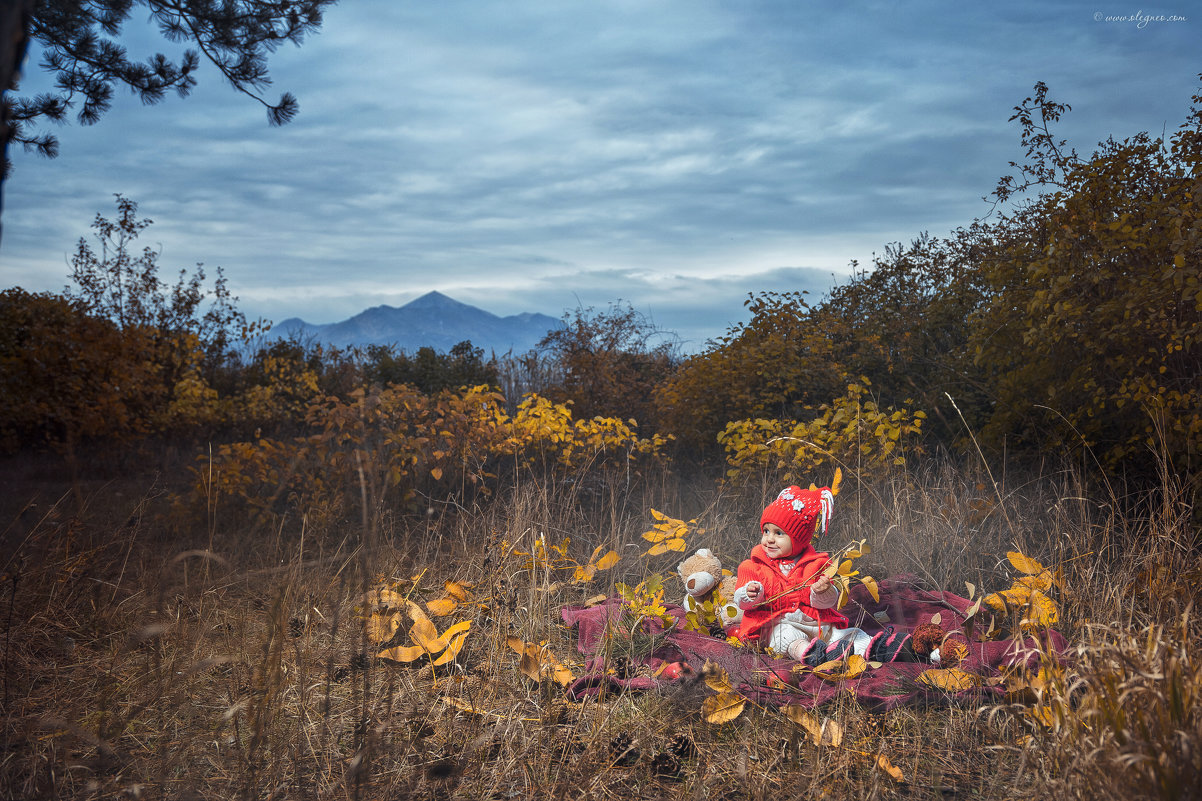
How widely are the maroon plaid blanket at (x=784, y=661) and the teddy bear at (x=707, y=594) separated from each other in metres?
0.08

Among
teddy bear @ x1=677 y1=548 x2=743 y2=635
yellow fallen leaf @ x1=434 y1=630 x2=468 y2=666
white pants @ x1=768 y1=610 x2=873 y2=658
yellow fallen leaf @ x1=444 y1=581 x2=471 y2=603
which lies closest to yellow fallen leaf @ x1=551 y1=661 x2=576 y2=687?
yellow fallen leaf @ x1=434 y1=630 x2=468 y2=666

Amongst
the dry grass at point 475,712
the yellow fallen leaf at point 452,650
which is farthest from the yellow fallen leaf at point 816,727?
the yellow fallen leaf at point 452,650

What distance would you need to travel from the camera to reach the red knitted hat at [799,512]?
10.7 feet

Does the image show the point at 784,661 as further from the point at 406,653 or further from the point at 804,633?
the point at 406,653

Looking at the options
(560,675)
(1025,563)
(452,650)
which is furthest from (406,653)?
(1025,563)

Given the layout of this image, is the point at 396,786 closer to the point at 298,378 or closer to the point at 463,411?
the point at 463,411

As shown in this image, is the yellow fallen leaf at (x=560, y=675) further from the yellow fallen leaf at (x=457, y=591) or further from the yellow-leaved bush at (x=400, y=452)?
the yellow-leaved bush at (x=400, y=452)

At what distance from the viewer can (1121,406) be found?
15.4 ft

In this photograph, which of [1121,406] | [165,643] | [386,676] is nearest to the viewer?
[386,676]

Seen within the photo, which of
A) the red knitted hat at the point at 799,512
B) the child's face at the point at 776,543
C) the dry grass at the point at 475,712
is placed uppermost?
the red knitted hat at the point at 799,512

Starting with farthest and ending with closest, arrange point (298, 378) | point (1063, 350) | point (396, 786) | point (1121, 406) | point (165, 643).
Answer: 1. point (298, 378)
2. point (1063, 350)
3. point (1121, 406)
4. point (165, 643)
5. point (396, 786)

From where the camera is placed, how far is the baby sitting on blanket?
121 inches

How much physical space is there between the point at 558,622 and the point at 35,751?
6.49 feet

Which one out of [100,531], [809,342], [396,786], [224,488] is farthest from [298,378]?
[396,786]
